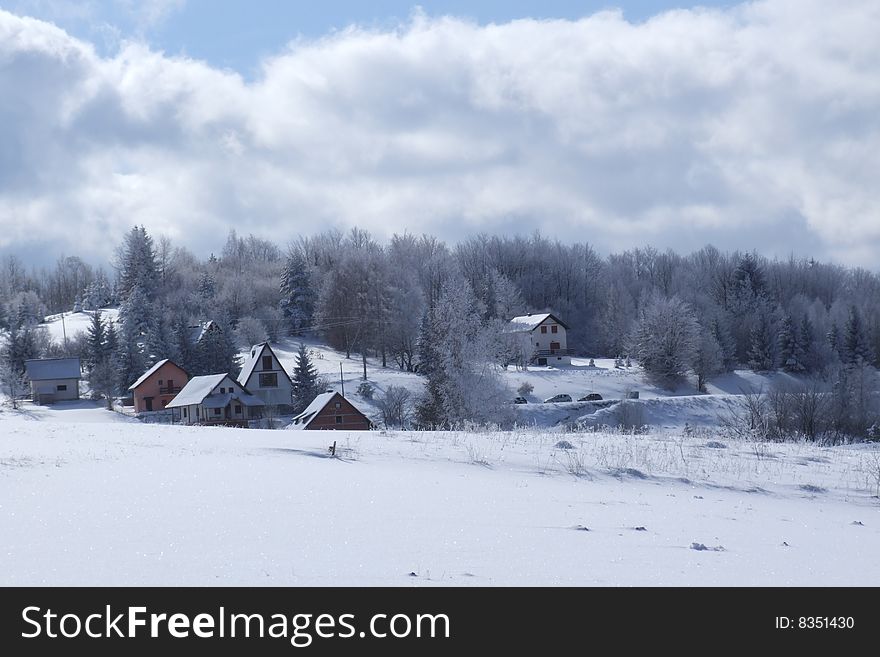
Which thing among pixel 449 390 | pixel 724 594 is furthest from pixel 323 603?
pixel 449 390

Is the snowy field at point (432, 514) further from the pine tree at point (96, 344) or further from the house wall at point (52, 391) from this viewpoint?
the pine tree at point (96, 344)

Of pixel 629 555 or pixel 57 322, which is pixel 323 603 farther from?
pixel 57 322

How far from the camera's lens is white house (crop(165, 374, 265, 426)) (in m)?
61.9

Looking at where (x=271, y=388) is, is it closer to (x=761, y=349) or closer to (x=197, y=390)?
(x=197, y=390)

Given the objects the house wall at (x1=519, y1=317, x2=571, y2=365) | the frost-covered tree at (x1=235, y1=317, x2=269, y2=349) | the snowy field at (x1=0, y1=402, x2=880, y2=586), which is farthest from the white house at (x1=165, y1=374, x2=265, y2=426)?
the snowy field at (x1=0, y1=402, x2=880, y2=586)

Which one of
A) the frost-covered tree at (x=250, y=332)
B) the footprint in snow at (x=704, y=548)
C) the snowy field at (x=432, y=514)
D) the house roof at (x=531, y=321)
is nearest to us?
the snowy field at (x=432, y=514)

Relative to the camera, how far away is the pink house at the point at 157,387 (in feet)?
226

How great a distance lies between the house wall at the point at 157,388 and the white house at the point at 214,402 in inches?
188

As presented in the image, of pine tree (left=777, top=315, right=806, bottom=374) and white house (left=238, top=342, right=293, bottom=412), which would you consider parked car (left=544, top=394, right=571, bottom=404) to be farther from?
pine tree (left=777, top=315, right=806, bottom=374)

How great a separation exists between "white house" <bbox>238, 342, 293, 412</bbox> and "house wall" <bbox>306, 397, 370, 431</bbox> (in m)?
18.4

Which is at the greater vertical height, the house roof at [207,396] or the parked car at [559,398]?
the house roof at [207,396]

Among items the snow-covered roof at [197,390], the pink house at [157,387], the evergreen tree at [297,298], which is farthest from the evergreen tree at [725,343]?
the pink house at [157,387]

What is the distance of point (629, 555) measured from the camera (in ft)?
26.7

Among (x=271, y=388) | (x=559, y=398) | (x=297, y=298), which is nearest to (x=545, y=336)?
(x=559, y=398)
